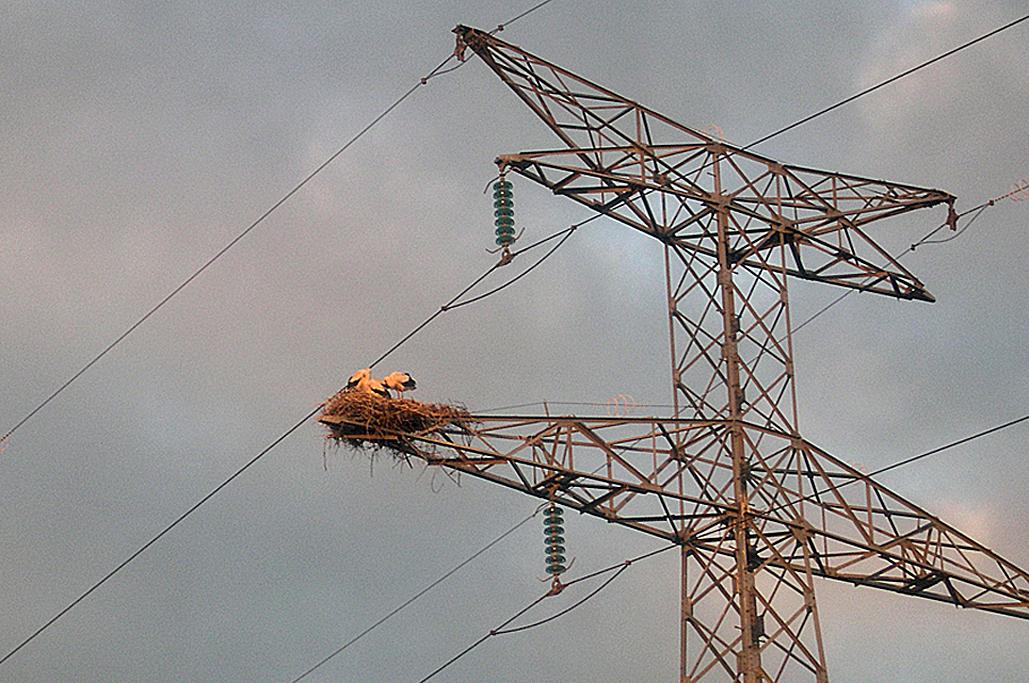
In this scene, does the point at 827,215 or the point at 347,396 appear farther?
the point at 827,215

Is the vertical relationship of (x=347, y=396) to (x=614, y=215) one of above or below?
below

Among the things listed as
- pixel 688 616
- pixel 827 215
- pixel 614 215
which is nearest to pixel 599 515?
pixel 688 616

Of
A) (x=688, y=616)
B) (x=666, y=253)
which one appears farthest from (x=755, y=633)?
(x=666, y=253)

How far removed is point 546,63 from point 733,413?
18.3 ft

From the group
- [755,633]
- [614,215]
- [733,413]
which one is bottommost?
[755,633]

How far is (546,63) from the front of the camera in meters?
34.9

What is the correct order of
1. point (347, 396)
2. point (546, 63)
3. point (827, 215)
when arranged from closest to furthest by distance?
point (347, 396) < point (546, 63) < point (827, 215)

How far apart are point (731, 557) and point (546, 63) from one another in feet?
23.9

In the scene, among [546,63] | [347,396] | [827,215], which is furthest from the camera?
[827,215]

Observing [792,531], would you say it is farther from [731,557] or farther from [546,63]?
[546,63]

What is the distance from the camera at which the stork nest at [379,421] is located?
3244 cm

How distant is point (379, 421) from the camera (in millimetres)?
32469

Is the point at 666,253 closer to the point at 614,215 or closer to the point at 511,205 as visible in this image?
the point at 614,215

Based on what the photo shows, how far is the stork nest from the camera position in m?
32.4
